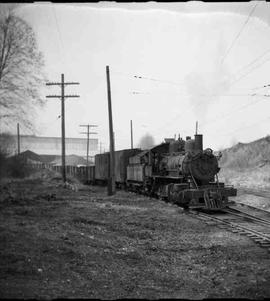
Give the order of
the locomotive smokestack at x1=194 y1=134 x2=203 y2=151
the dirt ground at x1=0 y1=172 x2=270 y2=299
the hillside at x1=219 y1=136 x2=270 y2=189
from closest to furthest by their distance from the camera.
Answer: the dirt ground at x1=0 y1=172 x2=270 y2=299 < the locomotive smokestack at x1=194 y1=134 x2=203 y2=151 < the hillside at x1=219 y1=136 x2=270 y2=189

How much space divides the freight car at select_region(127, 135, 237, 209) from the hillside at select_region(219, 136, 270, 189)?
16564 millimetres

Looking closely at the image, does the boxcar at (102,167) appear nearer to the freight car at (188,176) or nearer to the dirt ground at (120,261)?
the freight car at (188,176)

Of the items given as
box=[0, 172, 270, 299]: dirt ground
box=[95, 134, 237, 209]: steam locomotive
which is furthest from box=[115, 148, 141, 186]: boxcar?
box=[0, 172, 270, 299]: dirt ground

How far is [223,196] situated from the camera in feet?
62.0

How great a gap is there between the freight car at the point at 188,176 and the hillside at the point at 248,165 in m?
16.6

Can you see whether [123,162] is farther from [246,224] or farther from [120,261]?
[120,261]

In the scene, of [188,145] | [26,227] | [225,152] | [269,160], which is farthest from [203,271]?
[225,152]

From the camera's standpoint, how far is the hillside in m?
41.3

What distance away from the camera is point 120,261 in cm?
832

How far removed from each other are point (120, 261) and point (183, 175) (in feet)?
38.0

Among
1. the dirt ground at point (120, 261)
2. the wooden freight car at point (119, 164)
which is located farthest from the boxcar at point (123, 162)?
the dirt ground at point (120, 261)

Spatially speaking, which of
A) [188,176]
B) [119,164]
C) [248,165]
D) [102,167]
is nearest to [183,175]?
[188,176]

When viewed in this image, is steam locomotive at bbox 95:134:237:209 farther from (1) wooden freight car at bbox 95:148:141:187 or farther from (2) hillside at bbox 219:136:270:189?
(2) hillside at bbox 219:136:270:189

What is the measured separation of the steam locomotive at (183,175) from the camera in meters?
18.6
